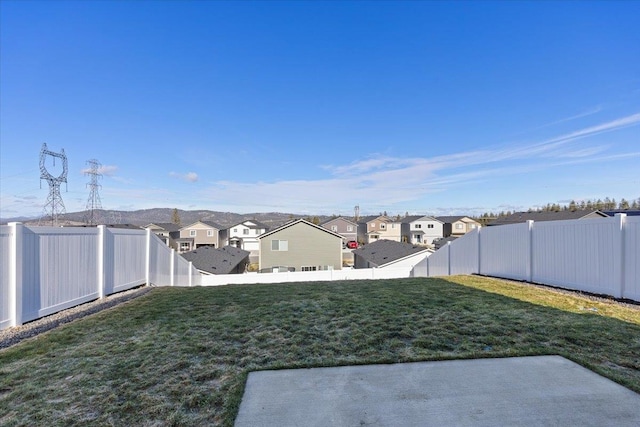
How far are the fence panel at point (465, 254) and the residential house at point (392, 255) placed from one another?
9.57m

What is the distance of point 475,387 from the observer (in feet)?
9.12

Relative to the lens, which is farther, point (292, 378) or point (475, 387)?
point (292, 378)

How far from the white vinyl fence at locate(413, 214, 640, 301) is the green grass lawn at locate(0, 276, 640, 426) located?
680mm

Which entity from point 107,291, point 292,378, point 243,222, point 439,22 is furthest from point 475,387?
point 243,222

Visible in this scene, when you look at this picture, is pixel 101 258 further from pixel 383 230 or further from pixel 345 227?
pixel 383 230

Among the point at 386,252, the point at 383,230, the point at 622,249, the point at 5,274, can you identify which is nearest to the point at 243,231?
the point at 383,230

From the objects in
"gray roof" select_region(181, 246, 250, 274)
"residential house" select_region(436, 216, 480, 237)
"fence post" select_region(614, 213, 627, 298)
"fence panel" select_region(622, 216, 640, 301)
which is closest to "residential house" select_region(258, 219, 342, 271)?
"gray roof" select_region(181, 246, 250, 274)

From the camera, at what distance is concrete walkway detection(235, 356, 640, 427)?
2.32 meters

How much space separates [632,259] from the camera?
221 inches

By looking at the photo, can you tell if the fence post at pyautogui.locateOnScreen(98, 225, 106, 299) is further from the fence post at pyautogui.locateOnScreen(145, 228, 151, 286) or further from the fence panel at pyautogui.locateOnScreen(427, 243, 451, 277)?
the fence panel at pyautogui.locateOnScreen(427, 243, 451, 277)

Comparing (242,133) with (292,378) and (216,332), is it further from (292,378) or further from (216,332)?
(292,378)

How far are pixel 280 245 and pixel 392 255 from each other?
37.2 feet

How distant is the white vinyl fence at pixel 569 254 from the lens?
5.72 metres

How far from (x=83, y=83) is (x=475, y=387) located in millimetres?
16836
